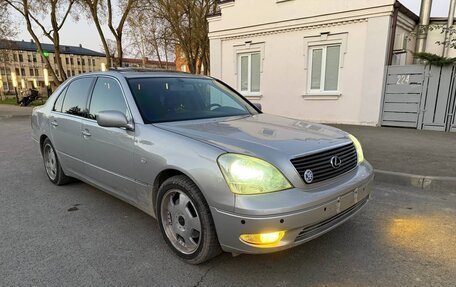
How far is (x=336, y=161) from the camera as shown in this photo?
269 cm

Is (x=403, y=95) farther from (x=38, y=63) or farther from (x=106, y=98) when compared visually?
(x=38, y=63)

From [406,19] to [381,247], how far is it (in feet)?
33.1

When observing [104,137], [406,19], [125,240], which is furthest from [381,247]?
[406,19]

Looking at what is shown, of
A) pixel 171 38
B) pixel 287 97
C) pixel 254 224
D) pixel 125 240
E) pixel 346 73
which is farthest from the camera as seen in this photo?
pixel 171 38

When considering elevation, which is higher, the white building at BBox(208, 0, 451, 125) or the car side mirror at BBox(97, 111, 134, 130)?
the white building at BBox(208, 0, 451, 125)

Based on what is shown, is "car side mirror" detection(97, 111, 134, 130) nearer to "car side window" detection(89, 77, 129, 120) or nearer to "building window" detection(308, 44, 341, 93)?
"car side window" detection(89, 77, 129, 120)

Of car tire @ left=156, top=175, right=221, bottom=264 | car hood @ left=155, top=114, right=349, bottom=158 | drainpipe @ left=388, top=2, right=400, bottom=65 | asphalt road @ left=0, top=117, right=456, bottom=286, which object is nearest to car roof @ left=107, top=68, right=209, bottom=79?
car hood @ left=155, top=114, right=349, bottom=158

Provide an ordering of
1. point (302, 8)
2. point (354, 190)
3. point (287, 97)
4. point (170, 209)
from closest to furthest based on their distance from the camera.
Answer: point (354, 190) → point (170, 209) → point (302, 8) → point (287, 97)

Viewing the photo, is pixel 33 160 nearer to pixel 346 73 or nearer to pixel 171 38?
pixel 346 73

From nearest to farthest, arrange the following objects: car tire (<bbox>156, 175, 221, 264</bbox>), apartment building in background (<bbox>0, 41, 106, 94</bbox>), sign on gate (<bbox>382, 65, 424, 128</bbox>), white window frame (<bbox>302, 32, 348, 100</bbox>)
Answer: car tire (<bbox>156, 175, 221, 264</bbox>) < sign on gate (<bbox>382, 65, 424, 128</bbox>) < white window frame (<bbox>302, 32, 348, 100</bbox>) < apartment building in background (<bbox>0, 41, 106, 94</bbox>)

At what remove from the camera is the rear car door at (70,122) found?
407cm

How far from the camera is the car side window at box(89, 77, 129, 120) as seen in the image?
343 cm

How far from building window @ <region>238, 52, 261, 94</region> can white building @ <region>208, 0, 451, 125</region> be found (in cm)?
4

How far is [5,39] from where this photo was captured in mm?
25953
